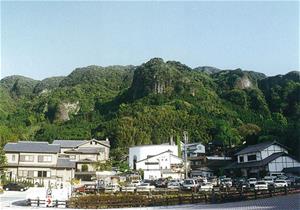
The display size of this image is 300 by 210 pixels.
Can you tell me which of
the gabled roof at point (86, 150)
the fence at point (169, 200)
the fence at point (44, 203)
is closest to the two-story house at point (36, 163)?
the gabled roof at point (86, 150)

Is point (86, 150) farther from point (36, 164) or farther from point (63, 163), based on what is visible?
point (36, 164)

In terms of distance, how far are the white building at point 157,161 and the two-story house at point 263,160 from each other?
26.7ft

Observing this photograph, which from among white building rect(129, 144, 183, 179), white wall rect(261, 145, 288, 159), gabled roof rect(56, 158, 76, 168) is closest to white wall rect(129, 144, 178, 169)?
white building rect(129, 144, 183, 179)

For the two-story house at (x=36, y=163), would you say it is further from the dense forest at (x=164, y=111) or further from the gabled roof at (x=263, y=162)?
the gabled roof at (x=263, y=162)

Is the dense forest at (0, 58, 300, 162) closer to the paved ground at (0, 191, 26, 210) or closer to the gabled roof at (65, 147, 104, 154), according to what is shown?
the gabled roof at (65, 147, 104, 154)

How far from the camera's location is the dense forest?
72375 millimetres

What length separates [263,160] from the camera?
135ft

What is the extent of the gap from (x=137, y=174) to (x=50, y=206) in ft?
94.5

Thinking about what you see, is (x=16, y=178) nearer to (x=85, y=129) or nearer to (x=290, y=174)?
(x=290, y=174)

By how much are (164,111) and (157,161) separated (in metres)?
32.6

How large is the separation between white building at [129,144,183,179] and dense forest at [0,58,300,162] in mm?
9471

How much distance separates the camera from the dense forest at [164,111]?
237ft

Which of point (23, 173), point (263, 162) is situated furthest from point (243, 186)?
point (23, 173)

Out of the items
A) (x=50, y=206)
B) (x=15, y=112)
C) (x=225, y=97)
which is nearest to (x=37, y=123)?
(x=15, y=112)
